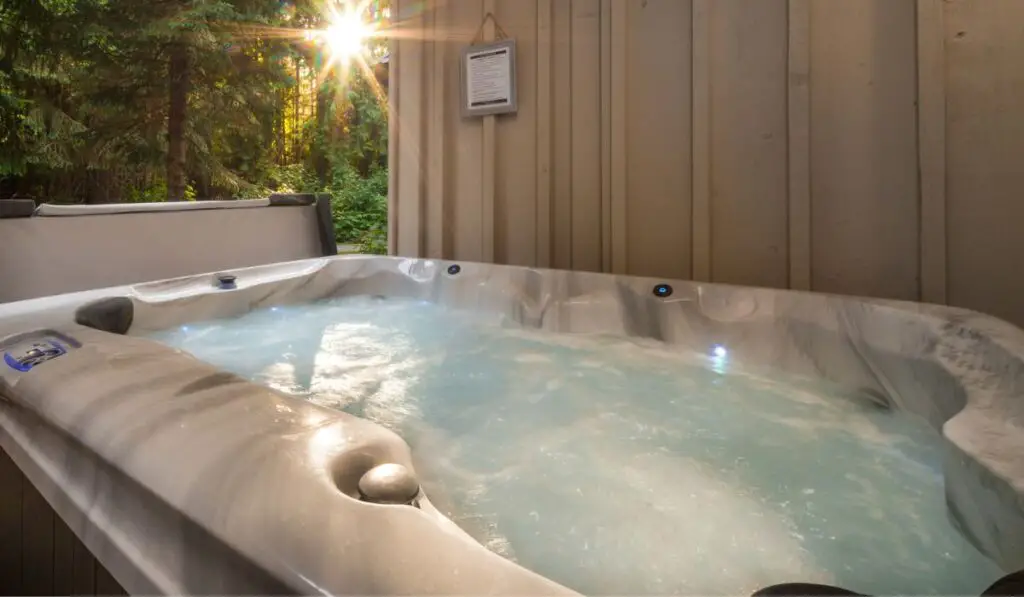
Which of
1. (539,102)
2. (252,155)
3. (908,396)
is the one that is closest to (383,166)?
(252,155)

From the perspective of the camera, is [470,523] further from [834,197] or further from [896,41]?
[896,41]

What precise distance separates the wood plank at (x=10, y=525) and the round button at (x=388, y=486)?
65 centimetres

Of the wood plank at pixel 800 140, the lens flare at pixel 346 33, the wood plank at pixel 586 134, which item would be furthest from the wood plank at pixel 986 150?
the lens flare at pixel 346 33

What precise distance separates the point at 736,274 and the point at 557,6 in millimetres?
1324

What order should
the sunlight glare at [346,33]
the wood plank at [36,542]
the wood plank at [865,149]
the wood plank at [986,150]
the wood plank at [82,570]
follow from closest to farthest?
the wood plank at [82,570]
the wood plank at [36,542]
the wood plank at [986,150]
the wood plank at [865,149]
the sunlight glare at [346,33]

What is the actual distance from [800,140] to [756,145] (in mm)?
147

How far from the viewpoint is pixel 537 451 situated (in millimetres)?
1056

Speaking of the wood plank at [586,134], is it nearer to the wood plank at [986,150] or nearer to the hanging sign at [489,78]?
the hanging sign at [489,78]

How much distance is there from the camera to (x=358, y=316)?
7.30 ft

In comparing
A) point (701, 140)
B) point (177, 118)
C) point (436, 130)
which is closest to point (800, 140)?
point (701, 140)

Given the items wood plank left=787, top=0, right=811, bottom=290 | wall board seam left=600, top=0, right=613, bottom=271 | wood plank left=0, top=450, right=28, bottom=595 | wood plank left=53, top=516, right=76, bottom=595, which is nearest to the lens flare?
wall board seam left=600, top=0, right=613, bottom=271

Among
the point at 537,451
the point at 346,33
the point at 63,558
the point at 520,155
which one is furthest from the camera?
the point at 346,33

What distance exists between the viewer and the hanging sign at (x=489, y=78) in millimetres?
2541

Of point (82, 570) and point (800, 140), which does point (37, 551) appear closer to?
point (82, 570)
